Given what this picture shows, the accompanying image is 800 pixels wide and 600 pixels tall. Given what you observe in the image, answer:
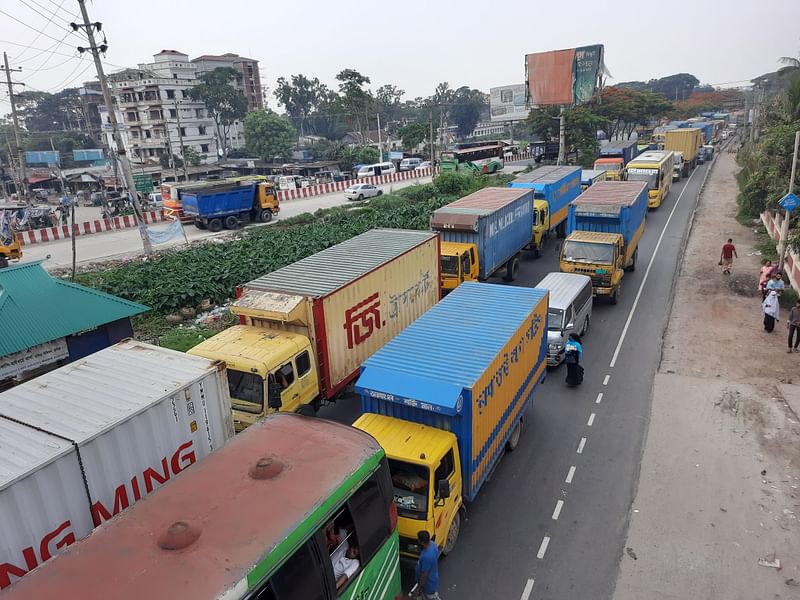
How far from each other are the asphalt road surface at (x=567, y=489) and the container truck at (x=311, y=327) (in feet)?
6.08

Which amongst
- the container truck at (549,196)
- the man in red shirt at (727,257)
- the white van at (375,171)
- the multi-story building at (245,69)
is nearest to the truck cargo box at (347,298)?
the container truck at (549,196)

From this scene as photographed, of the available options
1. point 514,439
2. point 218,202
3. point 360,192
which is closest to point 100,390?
point 514,439

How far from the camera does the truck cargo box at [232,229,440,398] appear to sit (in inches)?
420

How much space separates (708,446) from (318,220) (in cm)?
2348

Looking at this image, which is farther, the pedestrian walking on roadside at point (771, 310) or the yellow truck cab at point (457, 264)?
the yellow truck cab at point (457, 264)

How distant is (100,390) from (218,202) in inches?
986

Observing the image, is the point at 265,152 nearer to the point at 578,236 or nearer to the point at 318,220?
the point at 318,220

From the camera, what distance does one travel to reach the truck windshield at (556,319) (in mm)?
13880

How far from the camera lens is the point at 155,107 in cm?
6944

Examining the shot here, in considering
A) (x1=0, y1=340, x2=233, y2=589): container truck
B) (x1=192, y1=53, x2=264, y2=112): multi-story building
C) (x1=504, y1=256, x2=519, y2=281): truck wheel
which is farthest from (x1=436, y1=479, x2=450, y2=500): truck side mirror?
(x1=192, y1=53, x2=264, y2=112): multi-story building

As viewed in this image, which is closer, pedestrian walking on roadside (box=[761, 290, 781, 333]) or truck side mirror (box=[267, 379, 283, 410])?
truck side mirror (box=[267, 379, 283, 410])

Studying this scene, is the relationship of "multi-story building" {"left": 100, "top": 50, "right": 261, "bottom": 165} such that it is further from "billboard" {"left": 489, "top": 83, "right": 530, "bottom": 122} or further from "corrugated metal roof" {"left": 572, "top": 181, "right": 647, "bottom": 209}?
"billboard" {"left": 489, "top": 83, "right": 530, "bottom": 122}

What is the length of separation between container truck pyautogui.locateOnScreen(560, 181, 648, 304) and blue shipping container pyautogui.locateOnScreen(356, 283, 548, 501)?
22.7 ft

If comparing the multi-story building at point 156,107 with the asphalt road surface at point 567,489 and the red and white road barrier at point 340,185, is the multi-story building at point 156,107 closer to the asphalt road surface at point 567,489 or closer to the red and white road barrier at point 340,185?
the red and white road barrier at point 340,185
